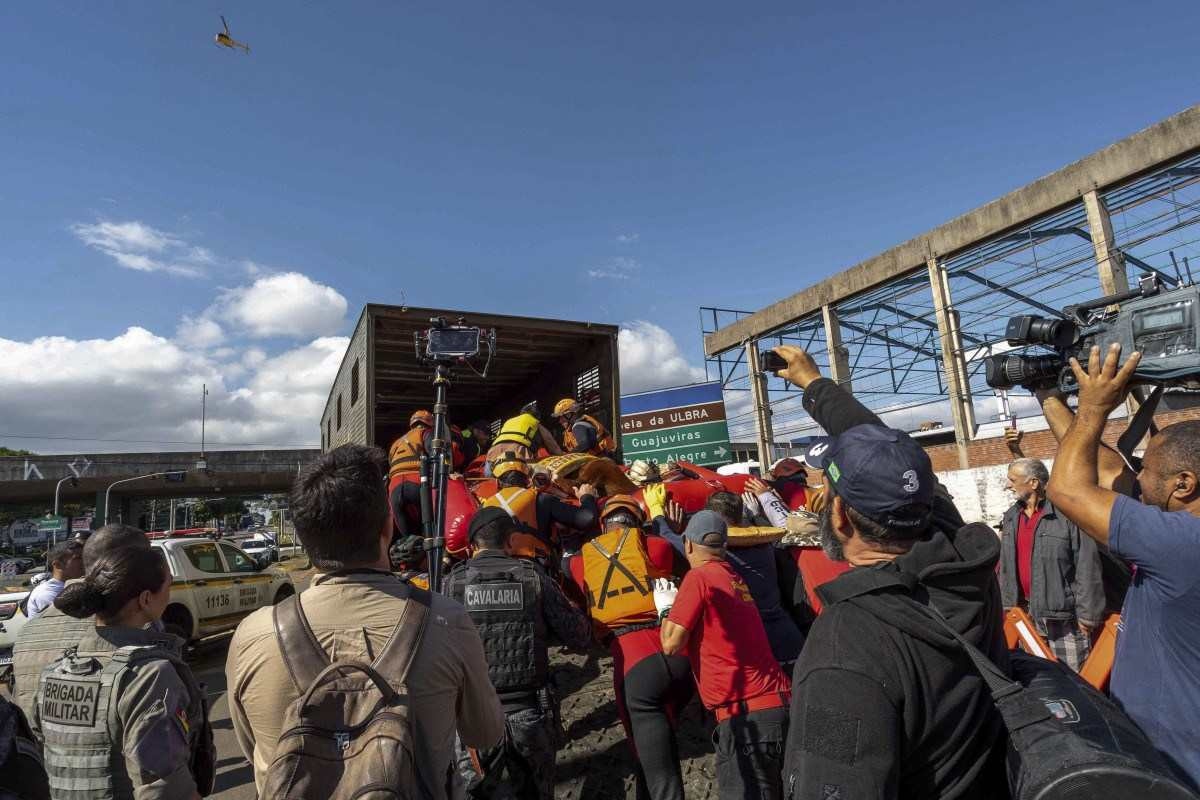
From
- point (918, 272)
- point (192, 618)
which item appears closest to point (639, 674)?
point (192, 618)

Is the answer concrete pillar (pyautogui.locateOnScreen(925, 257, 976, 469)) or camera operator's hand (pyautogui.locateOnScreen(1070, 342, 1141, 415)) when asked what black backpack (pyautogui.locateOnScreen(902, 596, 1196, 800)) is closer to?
camera operator's hand (pyautogui.locateOnScreen(1070, 342, 1141, 415))

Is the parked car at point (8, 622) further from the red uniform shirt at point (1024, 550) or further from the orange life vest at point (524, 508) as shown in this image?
the red uniform shirt at point (1024, 550)

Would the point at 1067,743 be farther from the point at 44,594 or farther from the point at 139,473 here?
the point at 139,473

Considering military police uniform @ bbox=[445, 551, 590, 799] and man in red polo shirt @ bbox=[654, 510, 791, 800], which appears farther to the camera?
military police uniform @ bbox=[445, 551, 590, 799]

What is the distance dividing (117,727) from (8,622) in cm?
758

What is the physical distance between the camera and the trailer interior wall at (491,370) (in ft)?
25.0

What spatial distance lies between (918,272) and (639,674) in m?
12.3

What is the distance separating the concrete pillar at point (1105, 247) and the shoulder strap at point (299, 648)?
11.8 metres

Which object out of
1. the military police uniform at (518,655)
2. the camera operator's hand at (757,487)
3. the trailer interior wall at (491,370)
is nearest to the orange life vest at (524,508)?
the military police uniform at (518,655)

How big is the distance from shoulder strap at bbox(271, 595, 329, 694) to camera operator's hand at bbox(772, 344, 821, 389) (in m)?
1.63

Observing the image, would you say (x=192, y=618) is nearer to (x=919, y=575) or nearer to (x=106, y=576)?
(x=106, y=576)

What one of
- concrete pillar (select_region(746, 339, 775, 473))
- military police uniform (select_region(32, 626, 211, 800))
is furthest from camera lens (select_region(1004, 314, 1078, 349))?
concrete pillar (select_region(746, 339, 775, 473))

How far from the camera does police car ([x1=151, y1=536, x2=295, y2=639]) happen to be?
8.07 m

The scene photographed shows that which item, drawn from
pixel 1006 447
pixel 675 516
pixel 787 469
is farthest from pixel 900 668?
pixel 1006 447
